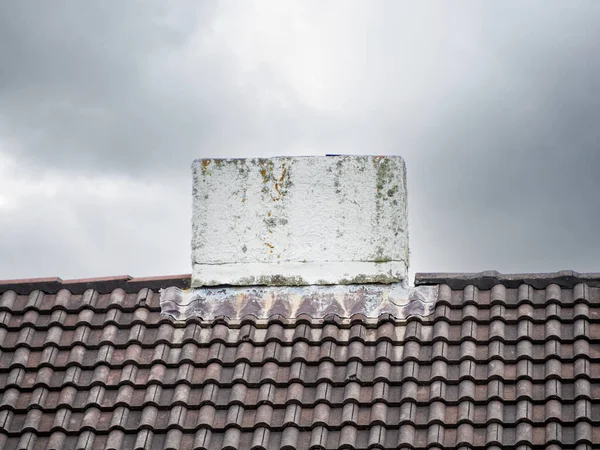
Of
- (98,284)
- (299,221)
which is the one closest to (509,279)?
(299,221)

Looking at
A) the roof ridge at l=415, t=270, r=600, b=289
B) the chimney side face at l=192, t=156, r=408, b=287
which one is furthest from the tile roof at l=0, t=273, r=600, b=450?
the chimney side face at l=192, t=156, r=408, b=287

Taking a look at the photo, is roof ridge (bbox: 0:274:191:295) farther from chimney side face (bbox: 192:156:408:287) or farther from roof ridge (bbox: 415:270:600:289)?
roof ridge (bbox: 415:270:600:289)

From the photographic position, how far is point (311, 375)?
7.13 metres

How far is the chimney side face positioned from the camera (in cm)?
812

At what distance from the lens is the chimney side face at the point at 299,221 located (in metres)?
8.12

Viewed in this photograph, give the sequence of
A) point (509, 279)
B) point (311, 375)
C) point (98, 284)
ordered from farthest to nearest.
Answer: point (98, 284) < point (509, 279) < point (311, 375)

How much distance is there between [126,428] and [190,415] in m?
0.41

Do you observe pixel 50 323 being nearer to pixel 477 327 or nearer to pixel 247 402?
pixel 247 402

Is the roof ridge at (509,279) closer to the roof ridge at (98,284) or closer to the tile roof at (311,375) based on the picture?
the tile roof at (311,375)

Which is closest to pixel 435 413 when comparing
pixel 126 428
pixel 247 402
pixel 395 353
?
pixel 395 353

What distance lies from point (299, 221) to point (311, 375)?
155 cm

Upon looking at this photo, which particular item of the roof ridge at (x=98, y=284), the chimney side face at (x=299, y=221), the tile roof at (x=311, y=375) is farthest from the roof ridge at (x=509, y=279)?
the roof ridge at (x=98, y=284)

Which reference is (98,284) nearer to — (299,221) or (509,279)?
(299,221)

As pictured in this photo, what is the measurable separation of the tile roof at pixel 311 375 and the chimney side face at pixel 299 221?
0.48 m
